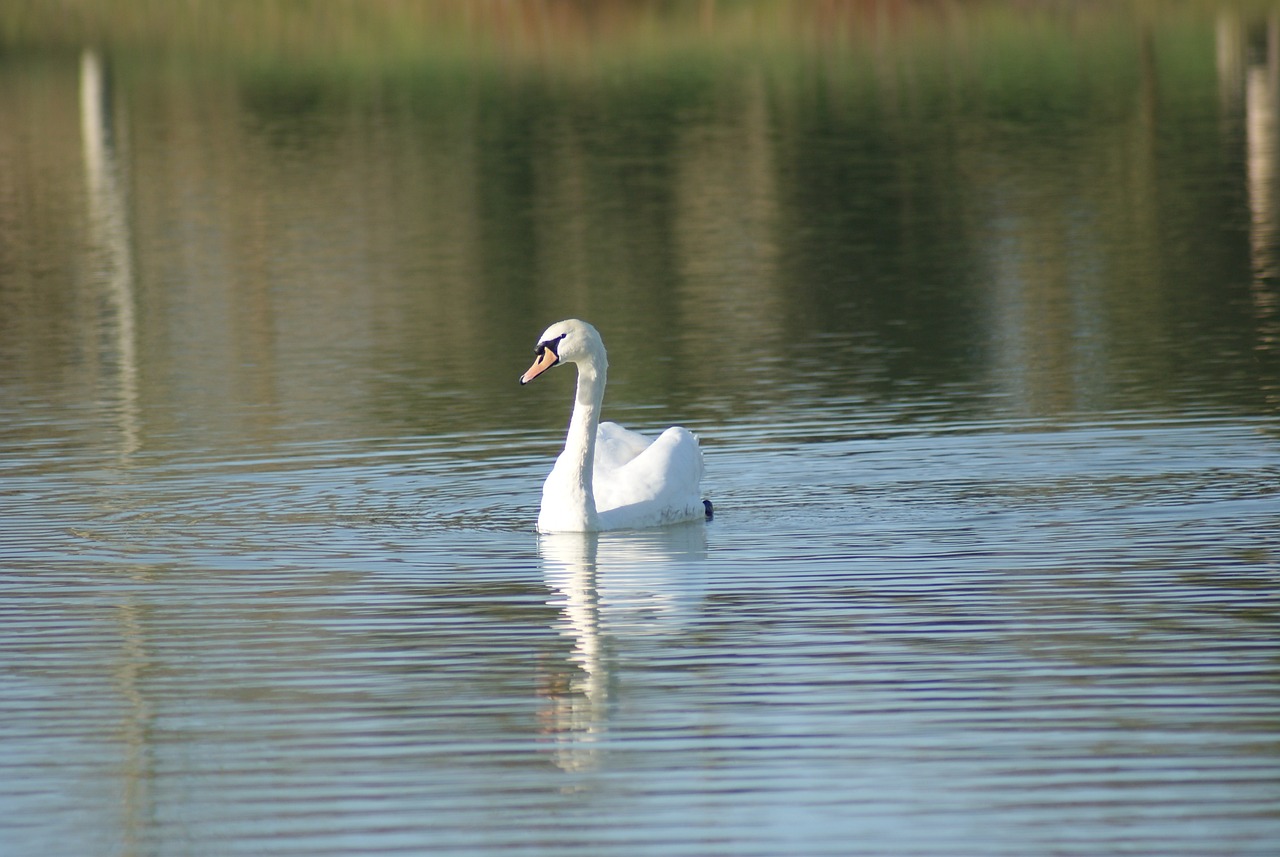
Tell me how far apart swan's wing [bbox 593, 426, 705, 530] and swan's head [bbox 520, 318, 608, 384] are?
0.67m

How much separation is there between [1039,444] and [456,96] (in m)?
41.7

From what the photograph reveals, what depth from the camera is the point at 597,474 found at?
15.1 m

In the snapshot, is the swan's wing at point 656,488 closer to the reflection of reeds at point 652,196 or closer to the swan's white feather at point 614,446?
Result: the swan's white feather at point 614,446

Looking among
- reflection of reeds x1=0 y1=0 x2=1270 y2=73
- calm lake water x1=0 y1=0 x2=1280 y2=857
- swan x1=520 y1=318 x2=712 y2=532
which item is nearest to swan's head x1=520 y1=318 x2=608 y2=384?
swan x1=520 y1=318 x2=712 y2=532

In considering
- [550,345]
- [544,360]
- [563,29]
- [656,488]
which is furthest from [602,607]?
[563,29]

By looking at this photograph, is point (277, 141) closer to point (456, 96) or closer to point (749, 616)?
point (456, 96)

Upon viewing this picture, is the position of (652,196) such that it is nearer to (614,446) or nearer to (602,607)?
(614,446)

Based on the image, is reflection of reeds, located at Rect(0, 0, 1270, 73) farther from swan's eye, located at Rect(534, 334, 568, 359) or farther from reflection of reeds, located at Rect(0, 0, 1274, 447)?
swan's eye, located at Rect(534, 334, 568, 359)

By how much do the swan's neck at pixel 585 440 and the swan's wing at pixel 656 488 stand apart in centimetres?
16

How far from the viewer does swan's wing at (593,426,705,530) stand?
47.6 ft

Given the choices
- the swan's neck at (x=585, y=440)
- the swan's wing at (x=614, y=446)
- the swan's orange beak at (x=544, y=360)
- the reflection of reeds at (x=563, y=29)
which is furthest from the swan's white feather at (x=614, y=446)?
the reflection of reeds at (x=563, y=29)

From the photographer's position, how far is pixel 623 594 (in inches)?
498

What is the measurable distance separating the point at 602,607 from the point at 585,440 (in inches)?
96.6

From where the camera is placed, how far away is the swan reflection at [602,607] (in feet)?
32.4
